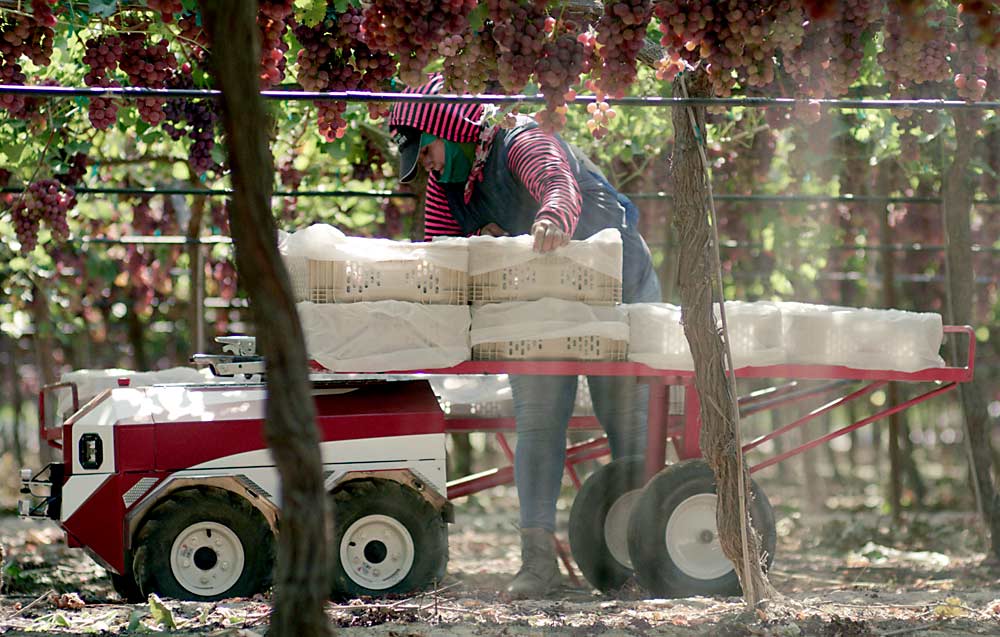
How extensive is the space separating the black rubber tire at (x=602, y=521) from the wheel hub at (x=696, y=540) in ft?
1.19

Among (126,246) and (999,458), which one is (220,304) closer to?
(126,246)

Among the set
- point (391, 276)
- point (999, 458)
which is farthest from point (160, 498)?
point (999, 458)

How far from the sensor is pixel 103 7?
3367mm

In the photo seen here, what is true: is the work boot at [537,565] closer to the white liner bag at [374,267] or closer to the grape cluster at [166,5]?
the white liner bag at [374,267]

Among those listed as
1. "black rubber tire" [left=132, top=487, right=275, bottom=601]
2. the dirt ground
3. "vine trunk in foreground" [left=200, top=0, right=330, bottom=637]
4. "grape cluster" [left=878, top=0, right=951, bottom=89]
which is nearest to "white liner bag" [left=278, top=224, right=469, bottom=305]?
"black rubber tire" [left=132, top=487, right=275, bottom=601]

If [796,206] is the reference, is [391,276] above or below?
below

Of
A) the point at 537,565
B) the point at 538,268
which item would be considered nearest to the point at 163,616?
the point at 537,565

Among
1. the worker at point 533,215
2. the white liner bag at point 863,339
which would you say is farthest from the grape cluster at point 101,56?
the white liner bag at point 863,339

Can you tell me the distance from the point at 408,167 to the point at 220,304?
4.19 metres

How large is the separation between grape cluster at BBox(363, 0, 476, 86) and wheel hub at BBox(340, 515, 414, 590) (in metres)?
1.57

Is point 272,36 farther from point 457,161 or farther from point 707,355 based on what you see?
point 707,355

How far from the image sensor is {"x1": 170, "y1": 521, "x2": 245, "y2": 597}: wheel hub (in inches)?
159

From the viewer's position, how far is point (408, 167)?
4625 millimetres

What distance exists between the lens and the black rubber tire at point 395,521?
162 inches
